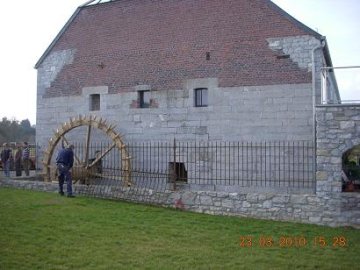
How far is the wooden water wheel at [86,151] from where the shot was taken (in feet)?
46.3

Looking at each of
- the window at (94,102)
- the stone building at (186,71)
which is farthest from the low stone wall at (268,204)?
the window at (94,102)

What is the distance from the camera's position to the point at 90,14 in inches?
634

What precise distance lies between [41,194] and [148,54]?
5.72 meters

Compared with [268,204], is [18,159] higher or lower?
higher

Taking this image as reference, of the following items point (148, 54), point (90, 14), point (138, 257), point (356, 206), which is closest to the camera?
point (138, 257)

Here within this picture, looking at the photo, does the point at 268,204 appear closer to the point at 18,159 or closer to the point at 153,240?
the point at 153,240

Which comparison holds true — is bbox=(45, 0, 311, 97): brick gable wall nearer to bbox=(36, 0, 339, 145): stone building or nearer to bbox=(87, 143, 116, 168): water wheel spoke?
bbox=(36, 0, 339, 145): stone building

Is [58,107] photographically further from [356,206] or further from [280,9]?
[356,206]

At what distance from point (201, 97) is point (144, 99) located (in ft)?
6.75

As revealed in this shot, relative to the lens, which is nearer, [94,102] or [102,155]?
[102,155]

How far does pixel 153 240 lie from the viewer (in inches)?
297

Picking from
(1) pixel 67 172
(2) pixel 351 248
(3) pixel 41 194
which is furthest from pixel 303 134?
(3) pixel 41 194
